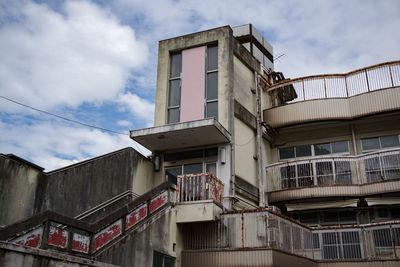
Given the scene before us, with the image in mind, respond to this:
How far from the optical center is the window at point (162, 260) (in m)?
12.6

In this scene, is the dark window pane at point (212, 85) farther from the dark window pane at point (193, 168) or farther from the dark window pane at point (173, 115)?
the dark window pane at point (193, 168)

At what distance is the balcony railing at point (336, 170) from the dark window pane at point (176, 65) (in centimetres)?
583

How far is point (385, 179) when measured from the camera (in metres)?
16.9

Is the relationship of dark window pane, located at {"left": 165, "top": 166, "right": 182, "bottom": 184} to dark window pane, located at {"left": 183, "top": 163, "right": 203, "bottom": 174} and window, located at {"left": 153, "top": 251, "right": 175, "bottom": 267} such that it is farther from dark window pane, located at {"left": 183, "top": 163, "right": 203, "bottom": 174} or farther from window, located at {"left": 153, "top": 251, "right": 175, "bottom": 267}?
window, located at {"left": 153, "top": 251, "right": 175, "bottom": 267}

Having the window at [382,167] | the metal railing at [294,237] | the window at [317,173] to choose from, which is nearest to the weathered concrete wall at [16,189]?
the metal railing at [294,237]

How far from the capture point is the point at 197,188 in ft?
48.1

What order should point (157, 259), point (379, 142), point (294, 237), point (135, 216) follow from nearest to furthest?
1. point (135, 216)
2. point (157, 259)
3. point (294, 237)
4. point (379, 142)

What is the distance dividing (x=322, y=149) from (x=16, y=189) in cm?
1340

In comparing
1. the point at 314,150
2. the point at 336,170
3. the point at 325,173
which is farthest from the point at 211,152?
the point at 314,150

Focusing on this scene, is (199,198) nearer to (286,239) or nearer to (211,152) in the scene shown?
(211,152)

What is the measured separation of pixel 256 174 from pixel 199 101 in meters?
4.00

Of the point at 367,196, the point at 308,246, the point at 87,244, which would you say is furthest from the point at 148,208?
the point at 367,196

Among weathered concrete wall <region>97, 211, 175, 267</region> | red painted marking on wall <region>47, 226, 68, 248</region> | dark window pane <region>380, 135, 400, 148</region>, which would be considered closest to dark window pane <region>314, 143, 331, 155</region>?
dark window pane <region>380, 135, 400, 148</region>

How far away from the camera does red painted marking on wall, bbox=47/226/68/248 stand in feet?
28.4
